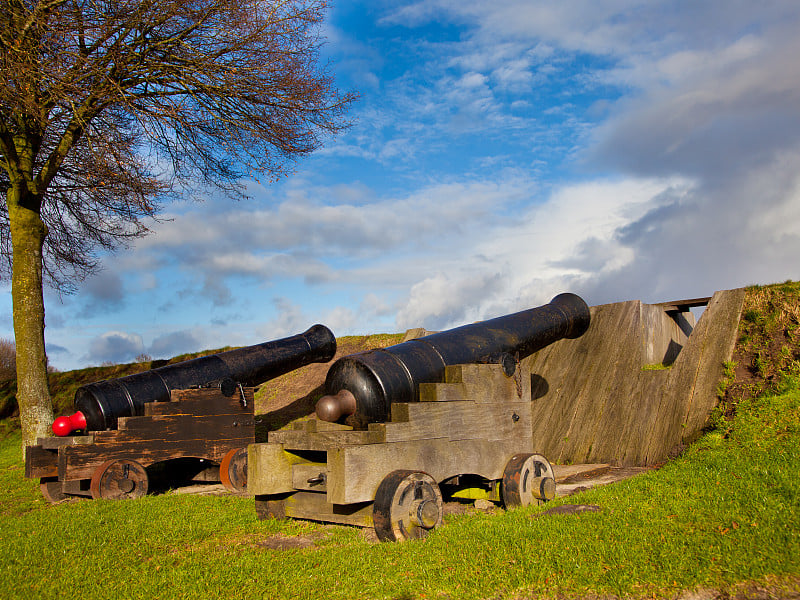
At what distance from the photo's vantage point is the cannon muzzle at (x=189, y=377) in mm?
7871

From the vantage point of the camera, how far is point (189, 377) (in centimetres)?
847

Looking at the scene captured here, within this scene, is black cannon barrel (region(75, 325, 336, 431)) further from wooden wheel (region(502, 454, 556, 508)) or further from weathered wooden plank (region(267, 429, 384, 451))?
wooden wheel (region(502, 454, 556, 508))

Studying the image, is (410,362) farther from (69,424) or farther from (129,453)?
(69,424)

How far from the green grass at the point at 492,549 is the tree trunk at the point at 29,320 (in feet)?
14.1

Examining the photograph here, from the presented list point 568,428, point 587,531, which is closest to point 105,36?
point 568,428

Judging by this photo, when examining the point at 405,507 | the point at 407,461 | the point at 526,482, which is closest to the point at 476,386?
the point at 526,482

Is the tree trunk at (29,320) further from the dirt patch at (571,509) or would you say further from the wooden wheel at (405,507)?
the dirt patch at (571,509)

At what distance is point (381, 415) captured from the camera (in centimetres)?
539

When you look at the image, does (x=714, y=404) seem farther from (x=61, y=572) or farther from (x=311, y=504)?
(x=61, y=572)

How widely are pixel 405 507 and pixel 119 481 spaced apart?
14.3 feet

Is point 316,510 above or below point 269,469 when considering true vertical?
below

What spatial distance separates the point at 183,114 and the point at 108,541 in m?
7.80

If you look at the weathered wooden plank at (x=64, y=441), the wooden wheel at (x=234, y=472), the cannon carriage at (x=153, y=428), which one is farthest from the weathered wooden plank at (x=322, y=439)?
the weathered wooden plank at (x=64, y=441)

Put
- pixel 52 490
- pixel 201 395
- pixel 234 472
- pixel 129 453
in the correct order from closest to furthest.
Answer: pixel 129 453, pixel 234 472, pixel 52 490, pixel 201 395
